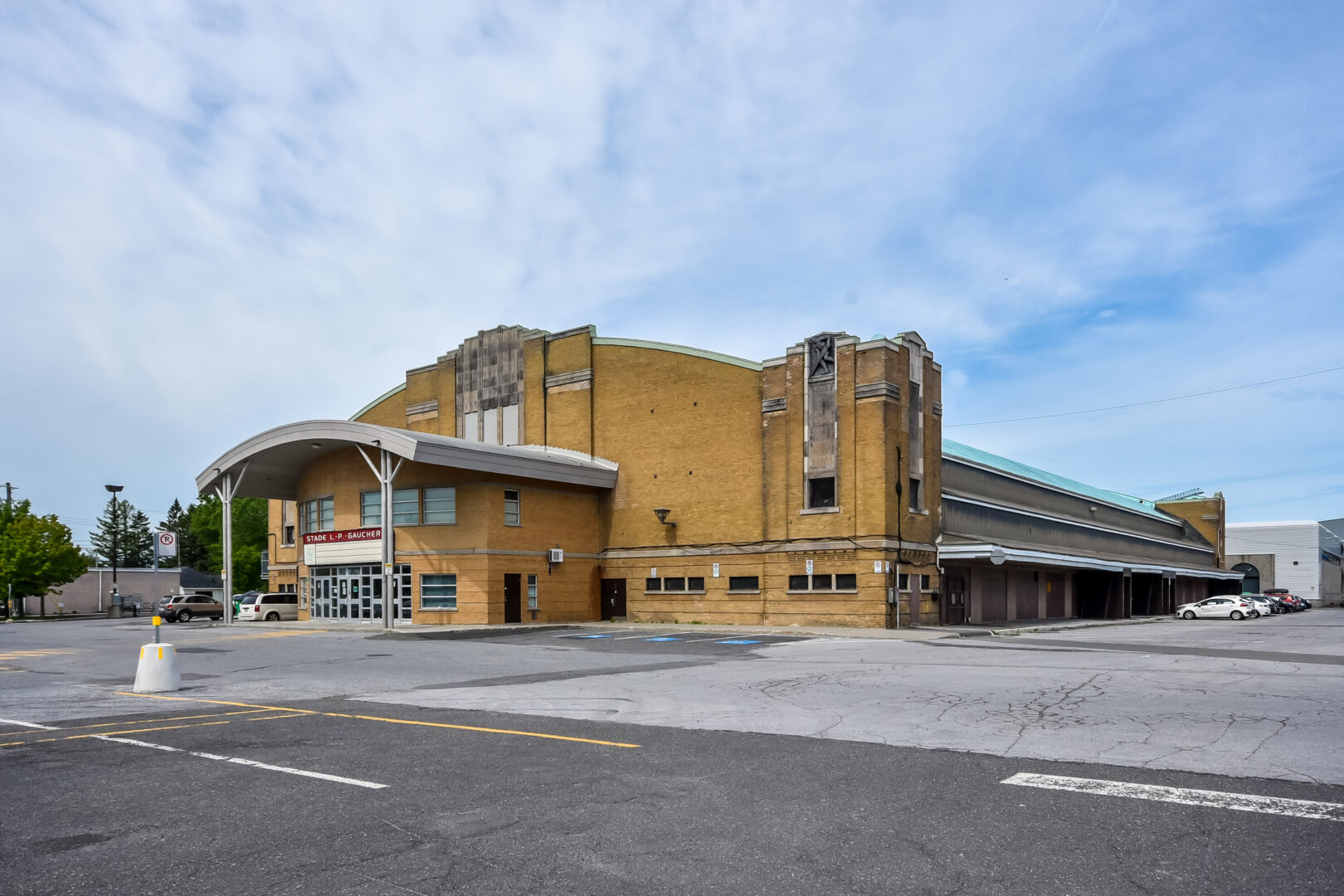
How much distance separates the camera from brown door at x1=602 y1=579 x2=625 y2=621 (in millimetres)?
45531

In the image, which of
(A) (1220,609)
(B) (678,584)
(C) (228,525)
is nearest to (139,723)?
(B) (678,584)

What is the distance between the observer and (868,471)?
38.0 metres

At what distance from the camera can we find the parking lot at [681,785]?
221 inches

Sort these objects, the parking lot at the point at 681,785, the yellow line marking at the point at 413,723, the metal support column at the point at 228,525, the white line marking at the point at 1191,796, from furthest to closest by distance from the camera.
Result: the metal support column at the point at 228,525 → the yellow line marking at the point at 413,723 → the white line marking at the point at 1191,796 → the parking lot at the point at 681,785

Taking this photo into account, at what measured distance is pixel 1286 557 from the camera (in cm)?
10431

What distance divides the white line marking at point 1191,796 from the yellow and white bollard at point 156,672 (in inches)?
544

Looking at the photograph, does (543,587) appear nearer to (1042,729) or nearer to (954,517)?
(954,517)

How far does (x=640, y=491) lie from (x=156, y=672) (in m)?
29.7

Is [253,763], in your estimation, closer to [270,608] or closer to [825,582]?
[825,582]

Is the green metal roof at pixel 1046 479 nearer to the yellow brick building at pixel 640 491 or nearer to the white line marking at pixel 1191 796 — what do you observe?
the yellow brick building at pixel 640 491

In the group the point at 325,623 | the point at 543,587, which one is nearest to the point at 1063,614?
the point at 543,587

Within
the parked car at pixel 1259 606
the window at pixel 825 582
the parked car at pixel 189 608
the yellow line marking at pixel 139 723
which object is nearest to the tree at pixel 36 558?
the parked car at pixel 189 608

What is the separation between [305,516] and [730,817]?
44.8 metres

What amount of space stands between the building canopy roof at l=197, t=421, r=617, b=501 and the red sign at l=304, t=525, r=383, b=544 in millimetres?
3690
